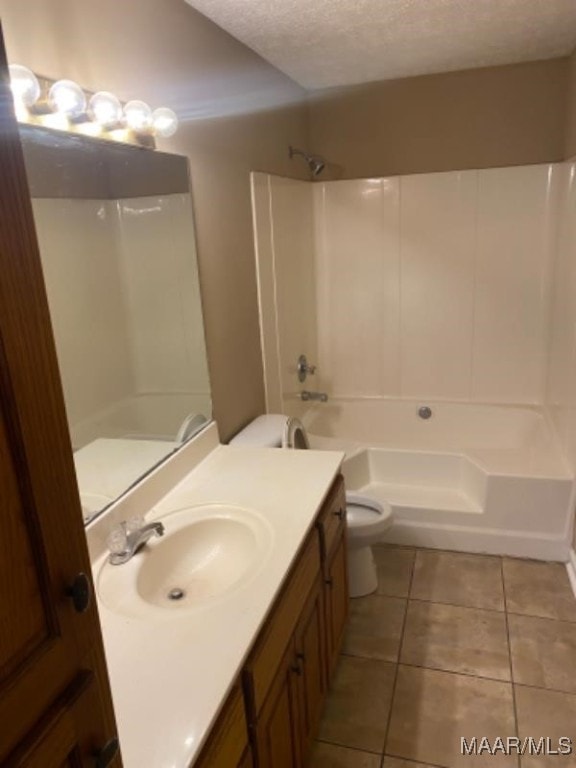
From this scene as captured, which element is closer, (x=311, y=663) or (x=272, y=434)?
(x=311, y=663)

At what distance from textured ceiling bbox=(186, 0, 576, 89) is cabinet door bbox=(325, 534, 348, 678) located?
1969 millimetres

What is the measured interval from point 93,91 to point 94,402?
0.83 metres

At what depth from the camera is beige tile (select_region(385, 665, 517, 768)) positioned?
1741mm

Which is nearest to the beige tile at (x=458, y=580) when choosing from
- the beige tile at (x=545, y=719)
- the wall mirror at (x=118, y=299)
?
the beige tile at (x=545, y=719)

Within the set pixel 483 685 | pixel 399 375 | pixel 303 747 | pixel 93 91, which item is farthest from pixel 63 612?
pixel 399 375

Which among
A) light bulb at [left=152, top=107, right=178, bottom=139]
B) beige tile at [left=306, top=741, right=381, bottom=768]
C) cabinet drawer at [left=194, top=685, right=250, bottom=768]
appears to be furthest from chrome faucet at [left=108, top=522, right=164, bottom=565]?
light bulb at [left=152, top=107, right=178, bottom=139]

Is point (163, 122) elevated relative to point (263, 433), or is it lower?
elevated

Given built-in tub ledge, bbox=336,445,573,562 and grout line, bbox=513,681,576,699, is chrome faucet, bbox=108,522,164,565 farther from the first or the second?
built-in tub ledge, bbox=336,445,573,562

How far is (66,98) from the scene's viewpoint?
1.32 m

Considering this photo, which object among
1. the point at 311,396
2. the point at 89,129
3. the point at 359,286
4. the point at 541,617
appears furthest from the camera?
the point at 359,286

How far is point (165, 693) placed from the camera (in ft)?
3.34

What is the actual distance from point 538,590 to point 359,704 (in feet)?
3.41

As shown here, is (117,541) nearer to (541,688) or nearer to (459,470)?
(541,688)

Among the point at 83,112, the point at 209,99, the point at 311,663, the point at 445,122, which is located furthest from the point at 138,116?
the point at 445,122
